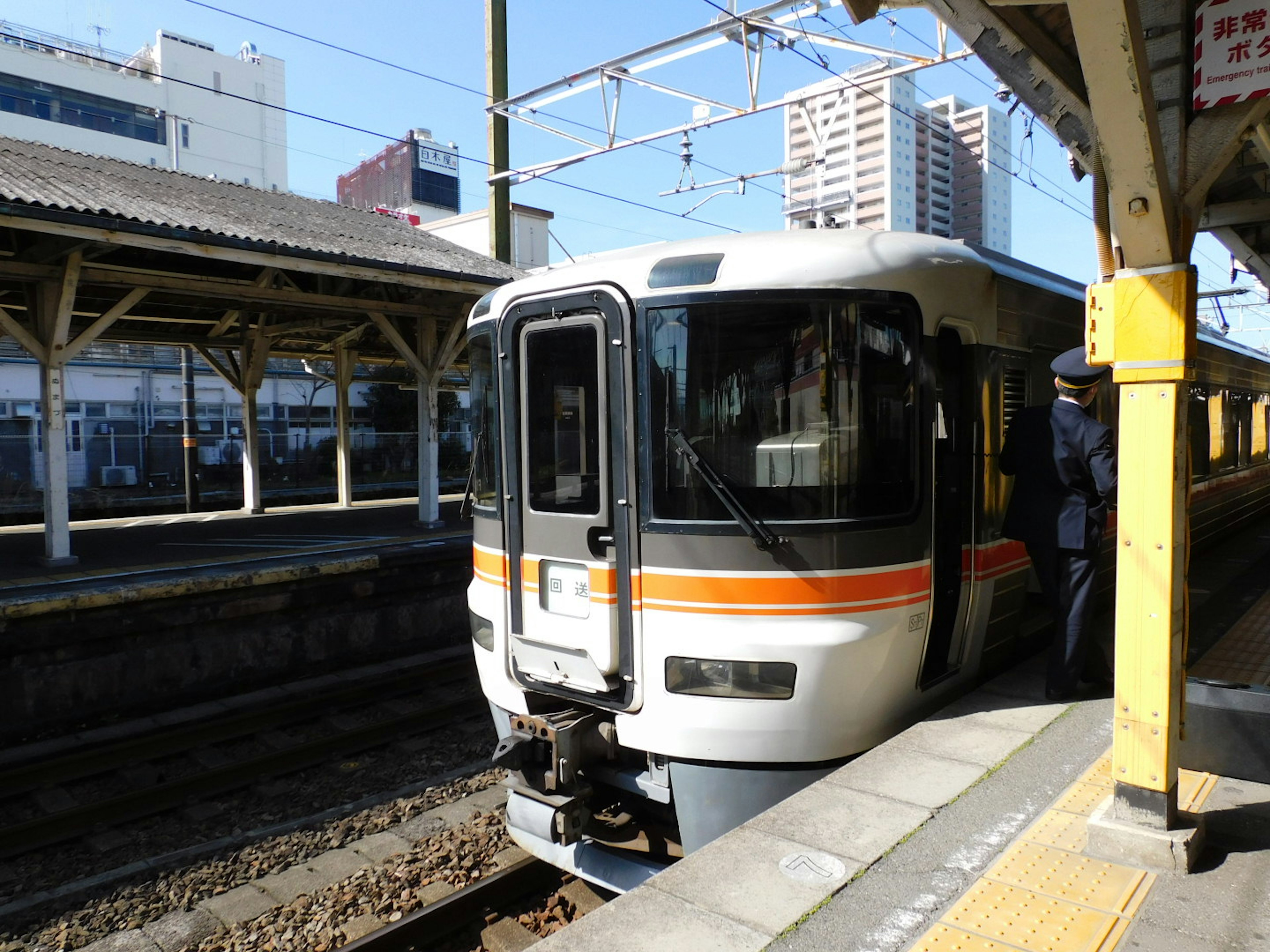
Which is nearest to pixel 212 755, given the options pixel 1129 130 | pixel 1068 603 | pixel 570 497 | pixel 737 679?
pixel 570 497

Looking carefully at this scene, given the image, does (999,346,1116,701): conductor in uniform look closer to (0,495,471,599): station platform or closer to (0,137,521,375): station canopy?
(0,495,471,599): station platform

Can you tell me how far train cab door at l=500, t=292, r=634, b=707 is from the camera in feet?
13.6

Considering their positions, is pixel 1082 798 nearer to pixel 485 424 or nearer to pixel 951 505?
pixel 951 505

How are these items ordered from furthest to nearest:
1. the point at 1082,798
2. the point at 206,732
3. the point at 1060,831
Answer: the point at 206,732 < the point at 1082,798 < the point at 1060,831

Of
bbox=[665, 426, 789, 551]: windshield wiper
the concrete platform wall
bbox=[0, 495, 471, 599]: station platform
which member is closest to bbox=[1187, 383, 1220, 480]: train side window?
bbox=[665, 426, 789, 551]: windshield wiper

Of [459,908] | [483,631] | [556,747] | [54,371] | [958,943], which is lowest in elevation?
[459,908]

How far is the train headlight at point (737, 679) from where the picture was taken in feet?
12.7

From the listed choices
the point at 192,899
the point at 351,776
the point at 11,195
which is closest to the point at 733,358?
the point at 192,899

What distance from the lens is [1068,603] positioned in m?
4.67

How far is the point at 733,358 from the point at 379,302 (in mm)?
9612

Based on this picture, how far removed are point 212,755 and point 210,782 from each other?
0.63 meters

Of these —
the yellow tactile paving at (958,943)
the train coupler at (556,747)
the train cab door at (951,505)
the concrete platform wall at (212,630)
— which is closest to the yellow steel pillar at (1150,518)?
the yellow tactile paving at (958,943)

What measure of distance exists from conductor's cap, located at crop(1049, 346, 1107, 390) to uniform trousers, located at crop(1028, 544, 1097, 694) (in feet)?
2.60

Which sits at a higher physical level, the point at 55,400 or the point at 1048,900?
the point at 55,400
